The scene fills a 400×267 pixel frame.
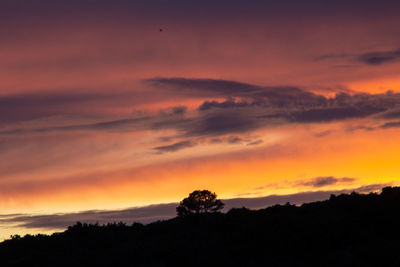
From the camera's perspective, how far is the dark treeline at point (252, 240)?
30.8 m

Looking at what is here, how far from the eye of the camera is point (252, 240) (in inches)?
1314

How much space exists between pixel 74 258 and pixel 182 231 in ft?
21.9

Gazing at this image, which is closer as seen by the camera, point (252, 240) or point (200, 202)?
point (252, 240)

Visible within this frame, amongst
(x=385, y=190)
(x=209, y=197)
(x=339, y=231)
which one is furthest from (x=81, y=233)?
(x=209, y=197)

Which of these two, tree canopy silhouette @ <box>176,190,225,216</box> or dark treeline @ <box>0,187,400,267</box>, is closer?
dark treeline @ <box>0,187,400,267</box>

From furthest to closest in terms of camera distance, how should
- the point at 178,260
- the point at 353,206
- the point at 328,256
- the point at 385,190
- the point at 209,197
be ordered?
1. the point at 209,197
2. the point at 385,190
3. the point at 353,206
4. the point at 178,260
5. the point at 328,256

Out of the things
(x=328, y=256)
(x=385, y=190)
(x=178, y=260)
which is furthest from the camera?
(x=385, y=190)

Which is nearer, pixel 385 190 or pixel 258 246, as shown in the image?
pixel 258 246

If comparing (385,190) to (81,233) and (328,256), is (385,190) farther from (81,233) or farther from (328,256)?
(81,233)

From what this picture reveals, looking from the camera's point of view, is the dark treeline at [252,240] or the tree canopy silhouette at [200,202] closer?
the dark treeline at [252,240]

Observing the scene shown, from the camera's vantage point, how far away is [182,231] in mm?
37781

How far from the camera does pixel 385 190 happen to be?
130 feet

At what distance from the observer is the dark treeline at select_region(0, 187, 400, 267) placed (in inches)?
1214

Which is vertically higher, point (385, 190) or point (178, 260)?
point (385, 190)
